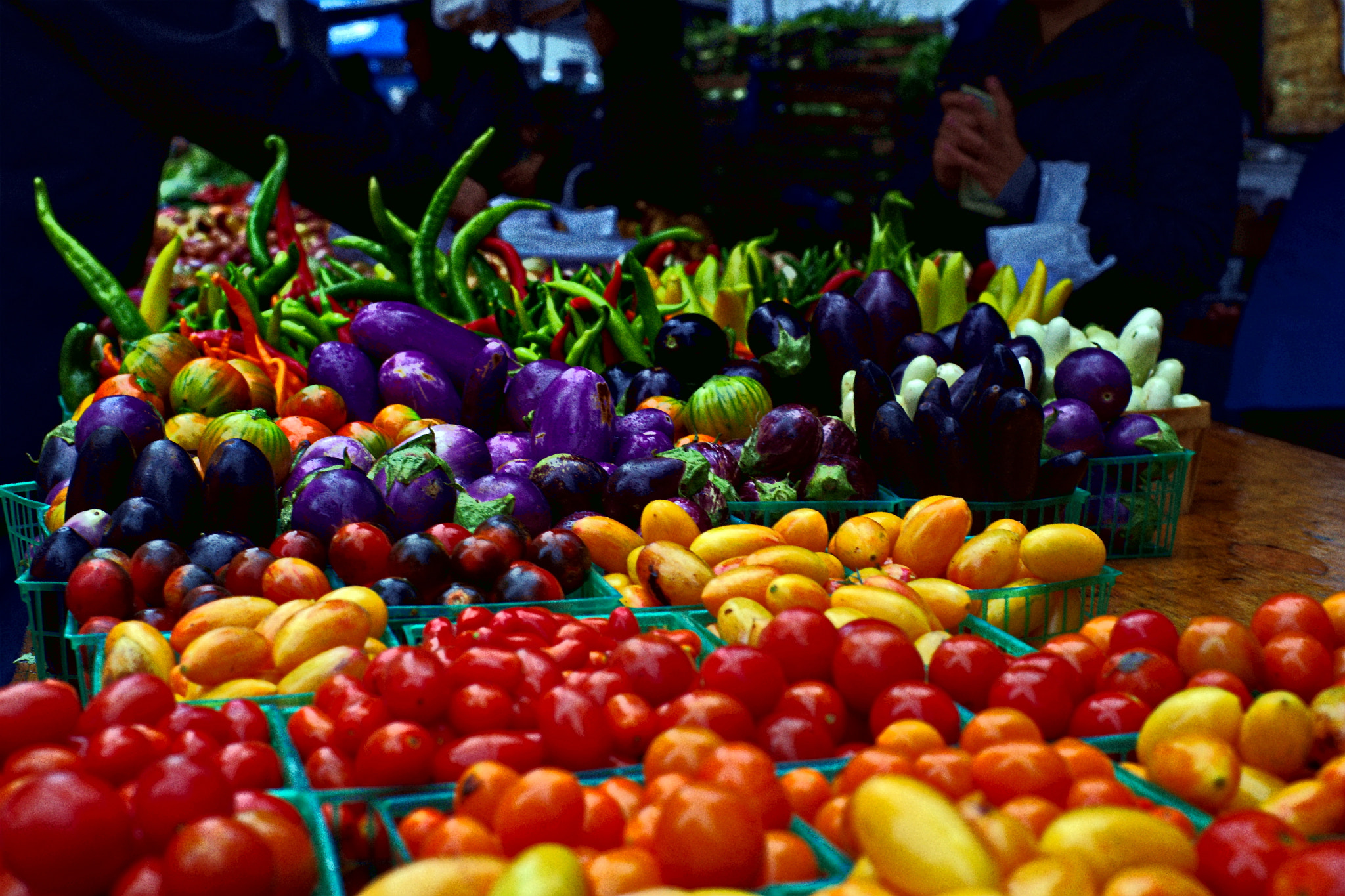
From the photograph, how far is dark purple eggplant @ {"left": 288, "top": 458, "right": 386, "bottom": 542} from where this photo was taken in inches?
65.2

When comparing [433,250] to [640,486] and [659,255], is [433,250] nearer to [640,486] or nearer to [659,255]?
[659,255]

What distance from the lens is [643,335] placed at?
2684 mm

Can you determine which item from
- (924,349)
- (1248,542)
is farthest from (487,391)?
(1248,542)

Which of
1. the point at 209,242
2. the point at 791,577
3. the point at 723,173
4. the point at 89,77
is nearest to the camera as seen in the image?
the point at 791,577

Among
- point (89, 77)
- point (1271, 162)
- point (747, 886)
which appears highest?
point (89, 77)

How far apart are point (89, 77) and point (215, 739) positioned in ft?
8.69

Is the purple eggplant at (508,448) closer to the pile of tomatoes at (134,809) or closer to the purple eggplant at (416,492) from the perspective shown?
the purple eggplant at (416,492)

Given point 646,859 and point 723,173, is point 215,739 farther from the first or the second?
point 723,173

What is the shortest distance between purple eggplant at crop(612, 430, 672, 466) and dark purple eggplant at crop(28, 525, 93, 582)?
911 mm

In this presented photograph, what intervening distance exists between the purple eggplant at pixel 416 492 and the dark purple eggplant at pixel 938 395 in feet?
2.91

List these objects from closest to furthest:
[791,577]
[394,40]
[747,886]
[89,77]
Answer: [747,886], [791,577], [89,77], [394,40]

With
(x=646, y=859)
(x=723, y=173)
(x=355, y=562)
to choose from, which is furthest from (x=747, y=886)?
(x=723, y=173)

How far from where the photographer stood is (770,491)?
1984 mm

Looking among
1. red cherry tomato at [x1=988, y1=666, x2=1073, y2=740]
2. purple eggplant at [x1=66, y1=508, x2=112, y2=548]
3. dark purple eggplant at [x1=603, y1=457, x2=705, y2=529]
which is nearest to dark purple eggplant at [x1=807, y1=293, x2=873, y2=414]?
dark purple eggplant at [x1=603, y1=457, x2=705, y2=529]
